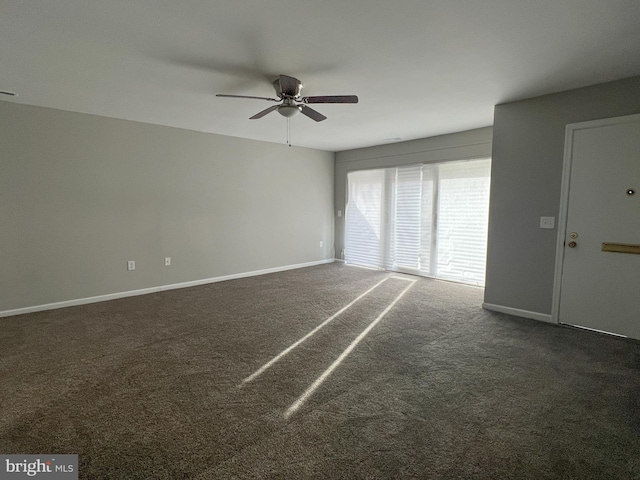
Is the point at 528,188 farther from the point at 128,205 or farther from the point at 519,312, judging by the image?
the point at 128,205

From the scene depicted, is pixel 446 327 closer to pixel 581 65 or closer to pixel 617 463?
pixel 617 463

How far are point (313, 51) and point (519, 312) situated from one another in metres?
3.64

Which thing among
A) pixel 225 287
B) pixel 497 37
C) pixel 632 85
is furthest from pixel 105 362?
pixel 632 85

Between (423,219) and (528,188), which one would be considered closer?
(528,188)

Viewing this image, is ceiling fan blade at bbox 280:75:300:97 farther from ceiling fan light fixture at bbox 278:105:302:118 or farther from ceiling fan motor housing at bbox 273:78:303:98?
ceiling fan light fixture at bbox 278:105:302:118

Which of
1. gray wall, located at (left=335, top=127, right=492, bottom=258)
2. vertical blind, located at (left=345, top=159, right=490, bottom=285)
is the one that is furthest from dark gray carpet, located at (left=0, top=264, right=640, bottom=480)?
gray wall, located at (left=335, top=127, right=492, bottom=258)

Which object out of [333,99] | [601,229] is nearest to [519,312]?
[601,229]

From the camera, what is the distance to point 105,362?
2.78 metres

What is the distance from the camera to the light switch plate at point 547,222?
3.64 m

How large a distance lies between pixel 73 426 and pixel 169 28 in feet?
8.64

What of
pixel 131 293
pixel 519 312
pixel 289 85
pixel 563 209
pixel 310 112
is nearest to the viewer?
pixel 289 85

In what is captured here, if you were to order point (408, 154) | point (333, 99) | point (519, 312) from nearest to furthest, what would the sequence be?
point (333, 99)
point (519, 312)
point (408, 154)

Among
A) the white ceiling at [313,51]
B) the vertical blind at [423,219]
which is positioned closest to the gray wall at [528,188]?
the white ceiling at [313,51]

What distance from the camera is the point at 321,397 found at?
228 centimetres
